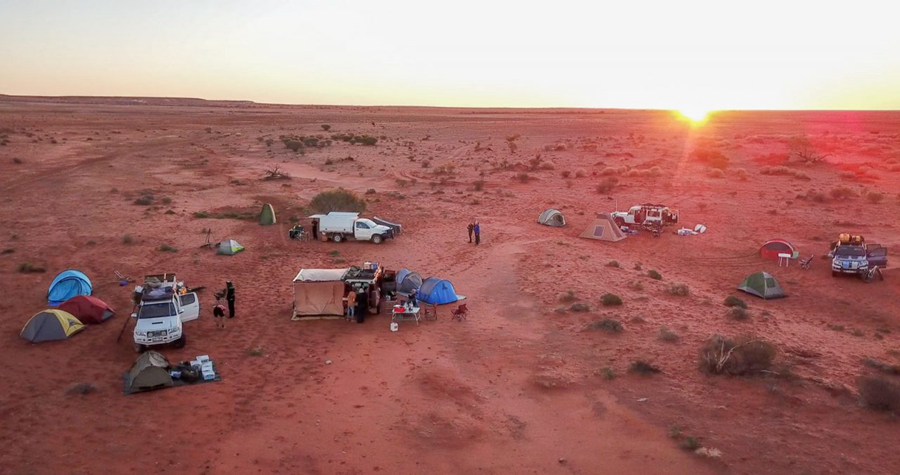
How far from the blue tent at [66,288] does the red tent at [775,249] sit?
28.0 m

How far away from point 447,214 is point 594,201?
11.1m

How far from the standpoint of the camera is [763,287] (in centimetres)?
2270

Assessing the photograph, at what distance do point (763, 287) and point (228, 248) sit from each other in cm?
2275

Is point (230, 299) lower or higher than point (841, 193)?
lower

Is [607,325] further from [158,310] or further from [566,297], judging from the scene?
[158,310]

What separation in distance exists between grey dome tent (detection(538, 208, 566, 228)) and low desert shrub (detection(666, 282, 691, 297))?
1221 centimetres

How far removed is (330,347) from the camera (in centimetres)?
1812

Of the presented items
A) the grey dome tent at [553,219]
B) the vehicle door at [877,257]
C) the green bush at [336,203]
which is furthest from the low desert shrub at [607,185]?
the vehicle door at [877,257]

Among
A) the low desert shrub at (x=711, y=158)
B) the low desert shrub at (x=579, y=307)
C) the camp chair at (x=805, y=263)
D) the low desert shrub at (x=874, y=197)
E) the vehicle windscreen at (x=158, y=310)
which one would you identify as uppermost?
the low desert shrub at (x=711, y=158)

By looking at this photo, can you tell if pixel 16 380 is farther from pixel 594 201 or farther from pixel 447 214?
pixel 594 201

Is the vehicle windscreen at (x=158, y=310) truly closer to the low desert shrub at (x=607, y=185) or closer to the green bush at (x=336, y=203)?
the green bush at (x=336, y=203)

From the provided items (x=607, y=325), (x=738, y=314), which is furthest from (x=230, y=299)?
(x=738, y=314)

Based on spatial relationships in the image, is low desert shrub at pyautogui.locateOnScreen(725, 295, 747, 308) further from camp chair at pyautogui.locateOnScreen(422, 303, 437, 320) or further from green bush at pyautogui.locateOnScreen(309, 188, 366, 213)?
green bush at pyautogui.locateOnScreen(309, 188, 366, 213)

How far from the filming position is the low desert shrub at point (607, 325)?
18.8 meters
